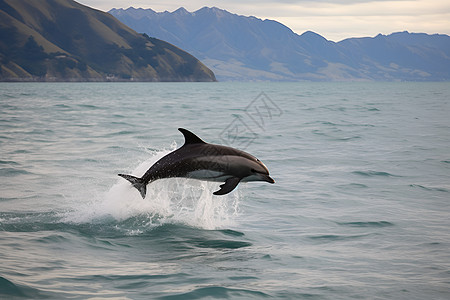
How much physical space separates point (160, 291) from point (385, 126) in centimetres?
3230

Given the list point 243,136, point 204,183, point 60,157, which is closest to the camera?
point 204,183

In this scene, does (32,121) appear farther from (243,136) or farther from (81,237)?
(81,237)

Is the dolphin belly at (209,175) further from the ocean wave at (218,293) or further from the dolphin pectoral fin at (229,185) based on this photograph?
the ocean wave at (218,293)

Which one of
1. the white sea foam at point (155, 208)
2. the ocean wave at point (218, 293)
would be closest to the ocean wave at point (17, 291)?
the ocean wave at point (218, 293)

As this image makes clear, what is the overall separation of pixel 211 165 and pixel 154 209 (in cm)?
340

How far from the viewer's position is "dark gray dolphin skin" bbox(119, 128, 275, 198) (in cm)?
1025

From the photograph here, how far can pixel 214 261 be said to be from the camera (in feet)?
31.1

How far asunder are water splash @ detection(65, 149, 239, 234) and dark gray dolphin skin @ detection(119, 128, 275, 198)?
1291 millimetres

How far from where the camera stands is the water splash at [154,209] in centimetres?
1233

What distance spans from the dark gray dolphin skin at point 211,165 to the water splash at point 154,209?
1291 mm

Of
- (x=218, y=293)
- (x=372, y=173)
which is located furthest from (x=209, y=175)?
(x=372, y=173)

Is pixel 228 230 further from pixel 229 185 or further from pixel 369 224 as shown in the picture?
pixel 369 224

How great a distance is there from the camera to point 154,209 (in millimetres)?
13102

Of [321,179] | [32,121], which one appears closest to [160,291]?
[321,179]
